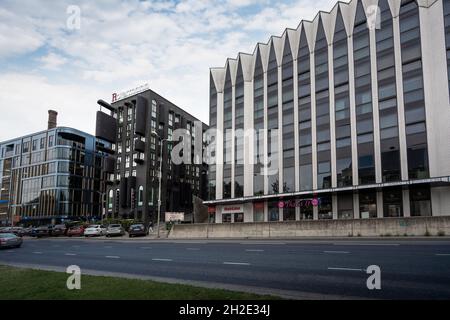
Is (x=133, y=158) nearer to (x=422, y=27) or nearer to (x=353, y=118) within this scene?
(x=353, y=118)

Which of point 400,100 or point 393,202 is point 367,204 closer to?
point 393,202

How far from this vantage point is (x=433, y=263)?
32.5 ft

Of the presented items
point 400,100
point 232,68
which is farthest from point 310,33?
point 400,100

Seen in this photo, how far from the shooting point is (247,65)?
2010 inches

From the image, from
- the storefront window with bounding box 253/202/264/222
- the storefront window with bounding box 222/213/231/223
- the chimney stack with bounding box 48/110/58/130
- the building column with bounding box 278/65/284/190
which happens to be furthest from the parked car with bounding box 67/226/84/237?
the chimney stack with bounding box 48/110/58/130

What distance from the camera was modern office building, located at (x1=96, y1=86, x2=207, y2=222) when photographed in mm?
70250

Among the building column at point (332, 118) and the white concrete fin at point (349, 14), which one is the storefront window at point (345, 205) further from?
the white concrete fin at point (349, 14)

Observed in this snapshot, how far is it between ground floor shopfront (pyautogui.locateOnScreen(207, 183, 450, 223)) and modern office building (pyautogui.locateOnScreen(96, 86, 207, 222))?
88.9 feet

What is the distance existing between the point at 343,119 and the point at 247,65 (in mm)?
18659

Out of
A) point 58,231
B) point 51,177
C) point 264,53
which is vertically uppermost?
point 264,53

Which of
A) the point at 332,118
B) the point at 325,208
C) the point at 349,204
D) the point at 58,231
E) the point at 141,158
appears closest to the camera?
the point at 349,204

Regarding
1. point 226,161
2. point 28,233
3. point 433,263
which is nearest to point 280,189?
point 226,161

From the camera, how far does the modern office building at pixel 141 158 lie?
70250 millimetres
